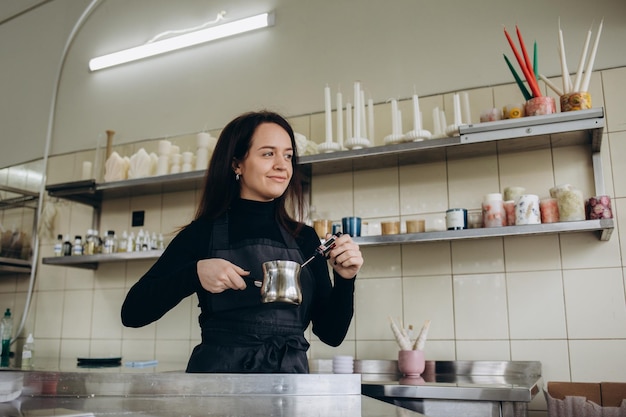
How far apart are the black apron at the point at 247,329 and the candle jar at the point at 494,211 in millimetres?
1117

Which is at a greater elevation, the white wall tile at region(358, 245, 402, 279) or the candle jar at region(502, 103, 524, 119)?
the candle jar at region(502, 103, 524, 119)

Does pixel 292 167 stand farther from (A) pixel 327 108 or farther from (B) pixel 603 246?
(B) pixel 603 246

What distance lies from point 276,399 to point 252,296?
0.45m

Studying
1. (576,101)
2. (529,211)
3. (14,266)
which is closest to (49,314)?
(14,266)

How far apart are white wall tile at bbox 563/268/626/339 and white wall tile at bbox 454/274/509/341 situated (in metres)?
0.27

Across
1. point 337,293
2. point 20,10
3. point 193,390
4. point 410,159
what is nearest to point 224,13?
point 410,159

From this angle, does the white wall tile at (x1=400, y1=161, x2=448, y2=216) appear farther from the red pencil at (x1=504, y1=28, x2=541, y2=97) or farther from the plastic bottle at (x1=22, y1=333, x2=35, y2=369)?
the plastic bottle at (x1=22, y1=333, x2=35, y2=369)

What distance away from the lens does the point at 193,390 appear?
1.16 meters

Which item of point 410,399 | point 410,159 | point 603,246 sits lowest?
point 410,399

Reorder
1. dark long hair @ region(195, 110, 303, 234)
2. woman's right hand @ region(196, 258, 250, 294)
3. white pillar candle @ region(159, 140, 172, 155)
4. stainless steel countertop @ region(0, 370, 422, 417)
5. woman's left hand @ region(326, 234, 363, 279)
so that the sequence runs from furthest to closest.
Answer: white pillar candle @ region(159, 140, 172, 155)
dark long hair @ region(195, 110, 303, 234)
woman's left hand @ region(326, 234, 363, 279)
woman's right hand @ region(196, 258, 250, 294)
stainless steel countertop @ region(0, 370, 422, 417)

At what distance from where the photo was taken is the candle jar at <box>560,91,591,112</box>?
224cm

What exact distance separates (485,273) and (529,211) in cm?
42

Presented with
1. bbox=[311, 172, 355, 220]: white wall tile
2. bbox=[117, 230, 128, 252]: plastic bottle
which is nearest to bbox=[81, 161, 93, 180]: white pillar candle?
bbox=[117, 230, 128, 252]: plastic bottle

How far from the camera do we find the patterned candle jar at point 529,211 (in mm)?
2293
